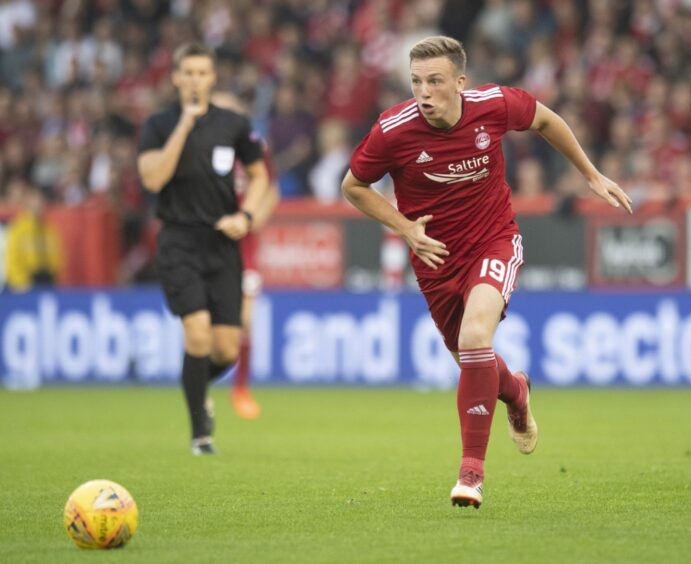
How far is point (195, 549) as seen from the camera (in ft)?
19.1

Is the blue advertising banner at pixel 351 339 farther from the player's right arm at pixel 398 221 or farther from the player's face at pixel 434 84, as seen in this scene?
the player's face at pixel 434 84

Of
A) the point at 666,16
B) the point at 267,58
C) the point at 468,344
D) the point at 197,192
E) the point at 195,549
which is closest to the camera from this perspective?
the point at 195,549

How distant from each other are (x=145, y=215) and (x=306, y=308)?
2641mm

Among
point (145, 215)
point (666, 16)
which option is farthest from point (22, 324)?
point (666, 16)

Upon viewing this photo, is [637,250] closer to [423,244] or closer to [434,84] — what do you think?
[423,244]

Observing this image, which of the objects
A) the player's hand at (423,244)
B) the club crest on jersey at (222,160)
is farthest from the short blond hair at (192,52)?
the player's hand at (423,244)

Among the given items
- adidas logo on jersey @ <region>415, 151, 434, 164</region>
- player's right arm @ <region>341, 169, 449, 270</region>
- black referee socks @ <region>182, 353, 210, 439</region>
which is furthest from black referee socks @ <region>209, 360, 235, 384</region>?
adidas logo on jersey @ <region>415, 151, 434, 164</region>

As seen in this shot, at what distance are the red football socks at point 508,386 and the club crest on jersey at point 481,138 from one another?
113 cm

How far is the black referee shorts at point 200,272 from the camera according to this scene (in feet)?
32.1

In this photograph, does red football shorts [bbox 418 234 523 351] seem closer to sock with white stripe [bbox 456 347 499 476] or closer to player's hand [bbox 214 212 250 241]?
sock with white stripe [bbox 456 347 499 476]

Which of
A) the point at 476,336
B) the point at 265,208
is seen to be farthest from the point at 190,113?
the point at 476,336

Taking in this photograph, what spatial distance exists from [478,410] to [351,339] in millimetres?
9961

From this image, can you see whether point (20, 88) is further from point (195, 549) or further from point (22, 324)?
point (195, 549)

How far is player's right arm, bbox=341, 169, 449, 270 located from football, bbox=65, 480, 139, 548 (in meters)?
2.09
